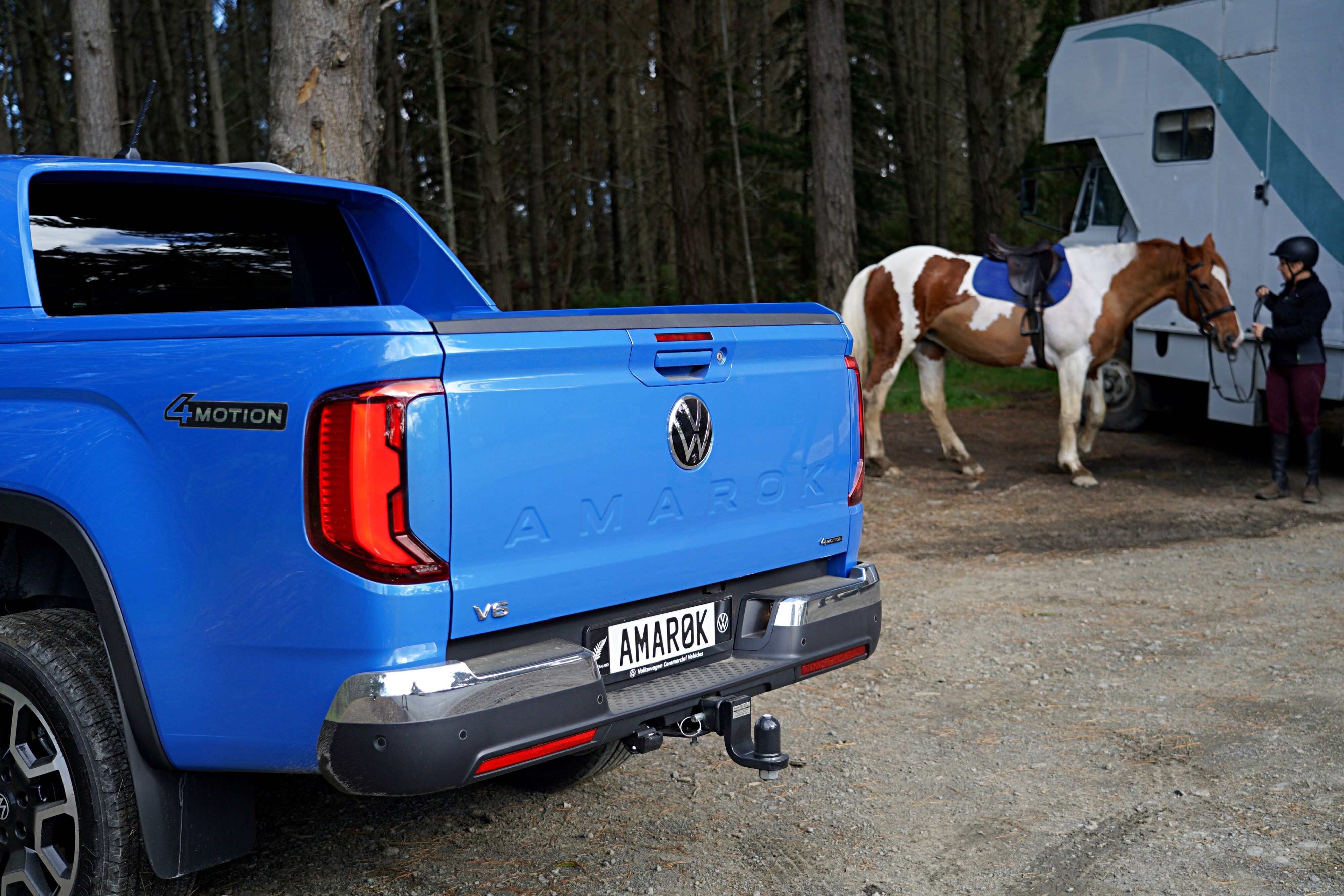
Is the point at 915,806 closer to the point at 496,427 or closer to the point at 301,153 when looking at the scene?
the point at 496,427

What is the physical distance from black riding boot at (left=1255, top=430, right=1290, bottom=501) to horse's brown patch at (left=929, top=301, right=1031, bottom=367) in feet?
7.54

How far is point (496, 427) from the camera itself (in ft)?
9.05

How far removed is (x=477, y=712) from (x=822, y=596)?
126cm

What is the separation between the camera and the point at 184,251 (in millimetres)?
3977

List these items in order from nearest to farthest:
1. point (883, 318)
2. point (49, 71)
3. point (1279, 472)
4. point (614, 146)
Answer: point (1279, 472) → point (883, 318) → point (49, 71) → point (614, 146)

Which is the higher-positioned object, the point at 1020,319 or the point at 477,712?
the point at 1020,319

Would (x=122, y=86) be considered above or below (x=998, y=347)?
above

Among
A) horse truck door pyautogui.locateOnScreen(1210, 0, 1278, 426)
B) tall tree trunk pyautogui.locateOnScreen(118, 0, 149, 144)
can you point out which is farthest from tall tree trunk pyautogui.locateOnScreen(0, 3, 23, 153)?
horse truck door pyautogui.locateOnScreen(1210, 0, 1278, 426)

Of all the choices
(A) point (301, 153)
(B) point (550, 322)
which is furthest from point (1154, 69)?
(B) point (550, 322)

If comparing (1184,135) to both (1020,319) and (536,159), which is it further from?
(536,159)

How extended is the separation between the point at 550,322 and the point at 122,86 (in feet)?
106

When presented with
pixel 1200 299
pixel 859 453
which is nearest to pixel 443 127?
pixel 1200 299

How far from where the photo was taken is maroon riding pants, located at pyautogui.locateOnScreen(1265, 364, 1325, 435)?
9750 mm

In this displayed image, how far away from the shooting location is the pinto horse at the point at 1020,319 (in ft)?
34.9
